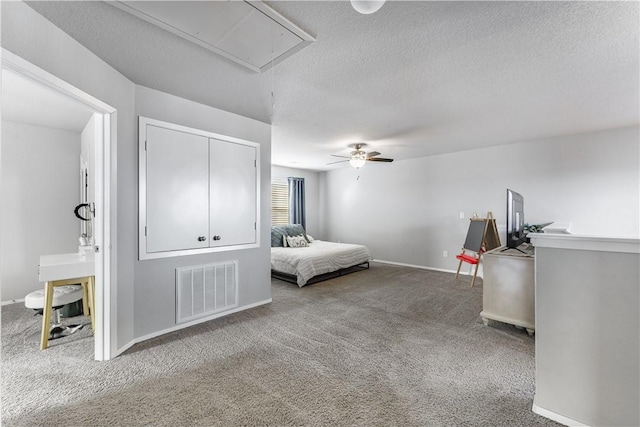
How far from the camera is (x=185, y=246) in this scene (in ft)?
9.72

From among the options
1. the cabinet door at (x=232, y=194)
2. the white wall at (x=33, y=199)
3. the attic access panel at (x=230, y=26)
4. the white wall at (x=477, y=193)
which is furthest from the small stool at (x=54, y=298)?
the white wall at (x=477, y=193)

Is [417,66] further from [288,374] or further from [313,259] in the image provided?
[313,259]

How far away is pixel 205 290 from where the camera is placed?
3117mm

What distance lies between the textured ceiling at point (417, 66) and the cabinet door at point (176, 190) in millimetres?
509

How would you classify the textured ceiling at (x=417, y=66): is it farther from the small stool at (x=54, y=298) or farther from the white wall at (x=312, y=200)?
the white wall at (x=312, y=200)

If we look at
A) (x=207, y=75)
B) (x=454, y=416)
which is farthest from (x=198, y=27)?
(x=454, y=416)

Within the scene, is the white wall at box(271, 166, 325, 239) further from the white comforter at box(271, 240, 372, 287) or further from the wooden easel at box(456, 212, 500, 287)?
the wooden easel at box(456, 212, 500, 287)

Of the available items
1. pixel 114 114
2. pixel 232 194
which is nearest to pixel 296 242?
pixel 232 194

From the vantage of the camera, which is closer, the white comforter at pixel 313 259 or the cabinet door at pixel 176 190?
the cabinet door at pixel 176 190

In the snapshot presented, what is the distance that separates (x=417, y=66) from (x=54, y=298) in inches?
155

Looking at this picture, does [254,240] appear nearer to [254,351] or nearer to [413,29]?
[254,351]

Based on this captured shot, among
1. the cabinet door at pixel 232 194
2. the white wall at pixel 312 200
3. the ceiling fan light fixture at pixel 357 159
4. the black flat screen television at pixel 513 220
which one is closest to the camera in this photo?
the black flat screen television at pixel 513 220

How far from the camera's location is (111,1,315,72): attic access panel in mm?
1540

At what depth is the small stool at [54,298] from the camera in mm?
2471
